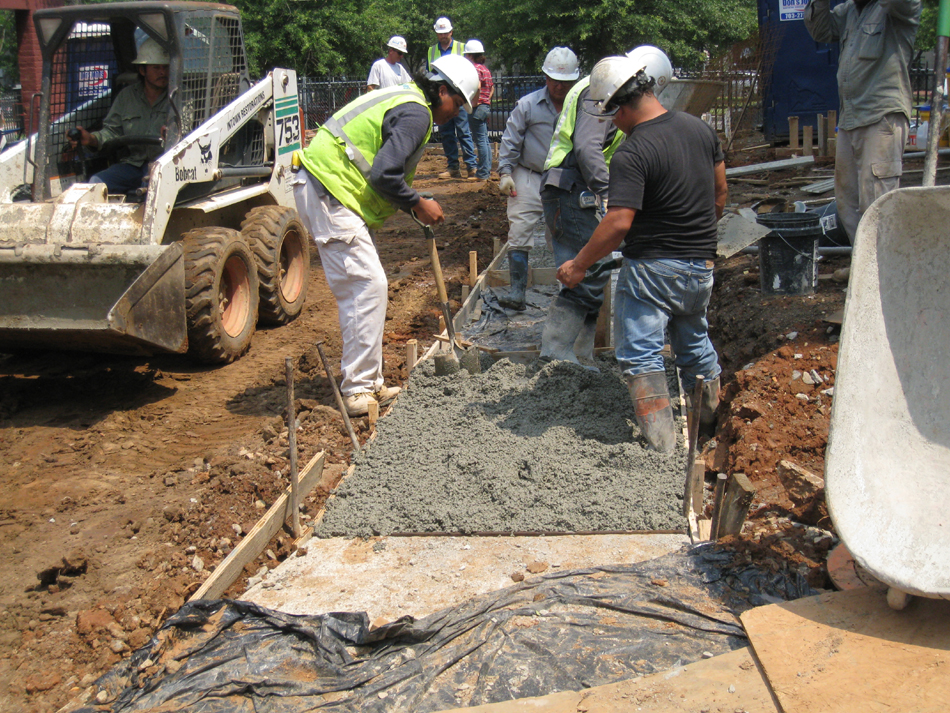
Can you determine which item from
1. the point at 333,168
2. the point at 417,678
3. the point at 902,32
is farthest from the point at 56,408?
the point at 902,32

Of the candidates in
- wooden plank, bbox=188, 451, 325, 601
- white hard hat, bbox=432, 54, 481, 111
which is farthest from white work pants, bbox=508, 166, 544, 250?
wooden plank, bbox=188, 451, 325, 601

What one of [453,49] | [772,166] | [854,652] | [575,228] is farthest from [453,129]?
[854,652]

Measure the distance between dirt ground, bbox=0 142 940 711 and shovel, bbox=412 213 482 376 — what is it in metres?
0.65

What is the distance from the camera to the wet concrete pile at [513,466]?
3650 millimetres

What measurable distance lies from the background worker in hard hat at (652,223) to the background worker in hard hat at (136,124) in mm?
3735

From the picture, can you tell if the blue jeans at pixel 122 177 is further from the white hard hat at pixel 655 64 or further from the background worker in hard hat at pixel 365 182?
the white hard hat at pixel 655 64

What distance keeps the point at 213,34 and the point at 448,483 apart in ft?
14.1

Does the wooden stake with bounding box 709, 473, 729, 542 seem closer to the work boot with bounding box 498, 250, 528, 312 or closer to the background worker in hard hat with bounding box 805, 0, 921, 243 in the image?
the background worker in hard hat with bounding box 805, 0, 921, 243

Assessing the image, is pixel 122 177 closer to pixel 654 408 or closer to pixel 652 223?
pixel 652 223

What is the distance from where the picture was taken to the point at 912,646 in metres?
2.55

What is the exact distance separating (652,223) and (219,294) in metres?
3.27

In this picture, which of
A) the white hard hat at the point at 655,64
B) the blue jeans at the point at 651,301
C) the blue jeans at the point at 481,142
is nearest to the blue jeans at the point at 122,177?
the white hard hat at the point at 655,64

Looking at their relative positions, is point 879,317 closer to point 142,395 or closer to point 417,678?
point 417,678

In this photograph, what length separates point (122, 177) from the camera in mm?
6176
